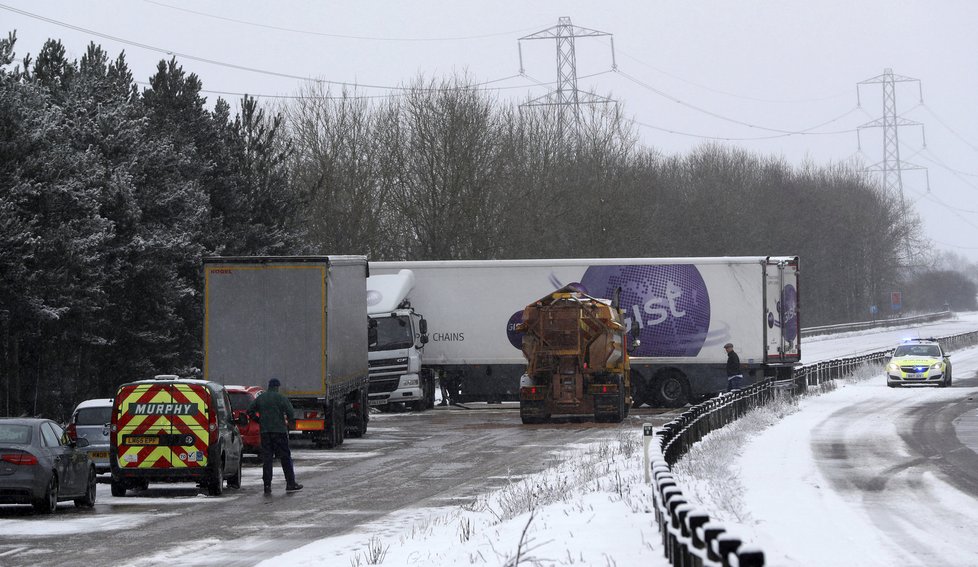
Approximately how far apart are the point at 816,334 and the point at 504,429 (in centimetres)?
6492

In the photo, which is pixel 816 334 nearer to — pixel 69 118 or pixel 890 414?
pixel 890 414

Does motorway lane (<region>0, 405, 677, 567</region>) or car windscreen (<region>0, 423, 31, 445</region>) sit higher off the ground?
car windscreen (<region>0, 423, 31, 445</region>)

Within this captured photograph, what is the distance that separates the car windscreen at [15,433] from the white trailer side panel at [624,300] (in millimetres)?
23190

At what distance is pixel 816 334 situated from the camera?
9538cm

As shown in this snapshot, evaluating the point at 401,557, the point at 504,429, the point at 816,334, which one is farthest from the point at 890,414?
the point at 816,334

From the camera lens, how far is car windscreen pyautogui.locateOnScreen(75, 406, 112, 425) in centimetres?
2366

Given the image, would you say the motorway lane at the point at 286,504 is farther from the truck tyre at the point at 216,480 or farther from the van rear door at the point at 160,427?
the van rear door at the point at 160,427

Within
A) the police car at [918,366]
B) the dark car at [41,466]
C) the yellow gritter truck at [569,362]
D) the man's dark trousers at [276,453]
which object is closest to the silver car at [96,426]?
the dark car at [41,466]

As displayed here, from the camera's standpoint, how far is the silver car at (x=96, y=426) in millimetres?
23500

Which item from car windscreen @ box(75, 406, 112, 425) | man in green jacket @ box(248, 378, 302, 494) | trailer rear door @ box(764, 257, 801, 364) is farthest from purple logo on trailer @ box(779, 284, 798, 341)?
man in green jacket @ box(248, 378, 302, 494)

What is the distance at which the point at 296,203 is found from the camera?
48594 mm

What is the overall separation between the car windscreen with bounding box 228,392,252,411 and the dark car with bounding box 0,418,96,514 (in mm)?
6429

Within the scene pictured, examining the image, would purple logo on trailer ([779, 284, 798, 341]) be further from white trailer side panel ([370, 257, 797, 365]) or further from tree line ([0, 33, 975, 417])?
tree line ([0, 33, 975, 417])

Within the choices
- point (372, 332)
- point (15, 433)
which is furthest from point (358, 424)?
point (15, 433)
